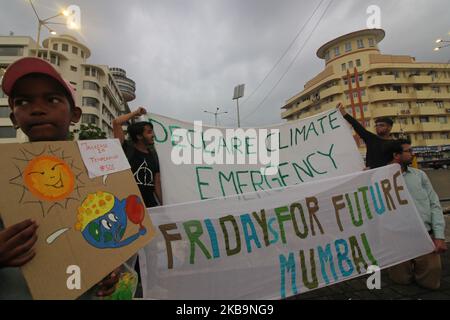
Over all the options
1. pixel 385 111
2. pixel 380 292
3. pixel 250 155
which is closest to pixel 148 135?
pixel 250 155

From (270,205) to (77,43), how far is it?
50917mm

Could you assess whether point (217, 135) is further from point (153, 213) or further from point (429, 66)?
point (429, 66)

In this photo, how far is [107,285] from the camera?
3.45 ft

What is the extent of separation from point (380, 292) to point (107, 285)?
2.87 meters

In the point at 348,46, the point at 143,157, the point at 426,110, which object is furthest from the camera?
the point at 348,46

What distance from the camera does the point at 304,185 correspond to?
2.22 metres

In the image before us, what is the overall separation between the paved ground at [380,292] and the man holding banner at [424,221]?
107 millimetres

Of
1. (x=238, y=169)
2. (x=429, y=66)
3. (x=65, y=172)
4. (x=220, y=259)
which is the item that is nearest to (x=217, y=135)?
(x=238, y=169)

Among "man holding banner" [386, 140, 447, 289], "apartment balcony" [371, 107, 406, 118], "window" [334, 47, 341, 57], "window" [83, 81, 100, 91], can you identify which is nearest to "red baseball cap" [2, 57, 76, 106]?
"man holding banner" [386, 140, 447, 289]

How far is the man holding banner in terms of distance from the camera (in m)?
2.64

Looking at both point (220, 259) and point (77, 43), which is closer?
point (220, 259)

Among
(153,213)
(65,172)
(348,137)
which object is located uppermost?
(348,137)

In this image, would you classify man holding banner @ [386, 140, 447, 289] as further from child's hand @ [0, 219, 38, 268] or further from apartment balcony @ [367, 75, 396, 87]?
apartment balcony @ [367, 75, 396, 87]

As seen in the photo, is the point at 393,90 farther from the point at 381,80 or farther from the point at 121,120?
the point at 121,120
